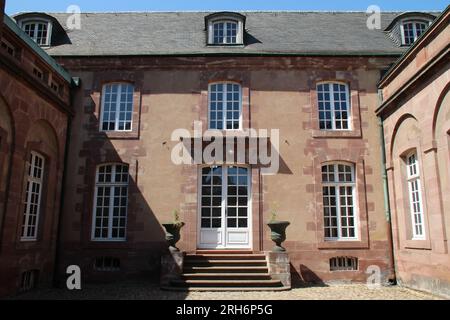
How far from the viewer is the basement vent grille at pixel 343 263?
35.3ft

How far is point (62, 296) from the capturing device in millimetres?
8727

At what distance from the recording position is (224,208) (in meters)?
11.2

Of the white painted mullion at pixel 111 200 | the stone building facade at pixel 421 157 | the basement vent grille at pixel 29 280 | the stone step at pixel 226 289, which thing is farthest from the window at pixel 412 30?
the basement vent grille at pixel 29 280

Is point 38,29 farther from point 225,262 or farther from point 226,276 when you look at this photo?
point 226,276

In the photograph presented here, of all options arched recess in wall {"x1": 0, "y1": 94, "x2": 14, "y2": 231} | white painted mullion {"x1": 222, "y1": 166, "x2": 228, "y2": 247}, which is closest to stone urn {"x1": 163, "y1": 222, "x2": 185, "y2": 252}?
white painted mullion {"x1": 222, "y1": 166, "x2": 228, "y2": 247}

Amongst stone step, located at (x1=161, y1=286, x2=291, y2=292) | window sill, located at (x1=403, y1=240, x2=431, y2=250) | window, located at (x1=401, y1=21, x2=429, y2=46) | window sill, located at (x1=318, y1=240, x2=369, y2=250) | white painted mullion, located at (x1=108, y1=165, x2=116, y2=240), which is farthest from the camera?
window, located at (x1=401, y1=21, x2=429, y2=46)

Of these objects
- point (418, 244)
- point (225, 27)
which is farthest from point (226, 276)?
point (225, 27)

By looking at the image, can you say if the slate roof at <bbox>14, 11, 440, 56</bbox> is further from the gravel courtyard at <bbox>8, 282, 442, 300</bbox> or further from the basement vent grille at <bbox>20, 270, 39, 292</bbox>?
the gravel courtyard at <bbox>8, 282, 442, 300</bbox>

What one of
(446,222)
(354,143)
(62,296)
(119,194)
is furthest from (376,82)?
(62,296)

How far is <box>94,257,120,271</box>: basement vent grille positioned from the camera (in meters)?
10.8

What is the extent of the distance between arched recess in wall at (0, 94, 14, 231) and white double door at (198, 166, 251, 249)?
4680 millimetres

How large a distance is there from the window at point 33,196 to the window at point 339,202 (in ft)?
23.3

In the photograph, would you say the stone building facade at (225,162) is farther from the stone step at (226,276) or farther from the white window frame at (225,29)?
the stone step at (226,276)

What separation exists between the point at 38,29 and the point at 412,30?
11210 millimetres
